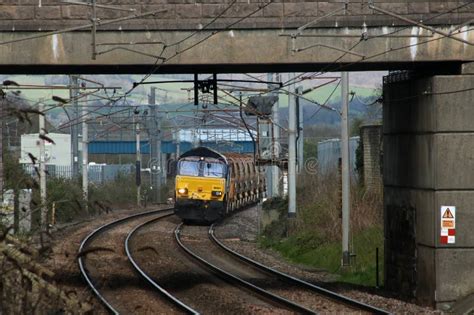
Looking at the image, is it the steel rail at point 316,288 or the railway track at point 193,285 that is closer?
the steel rail at point 316,288

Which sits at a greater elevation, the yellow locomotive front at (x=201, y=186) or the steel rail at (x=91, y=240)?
the yellow locomotive front at (x=201, y=186)

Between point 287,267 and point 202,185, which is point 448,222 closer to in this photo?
point 287,267

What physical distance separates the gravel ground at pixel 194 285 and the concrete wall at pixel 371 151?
7009mm

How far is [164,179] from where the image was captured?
239 feet

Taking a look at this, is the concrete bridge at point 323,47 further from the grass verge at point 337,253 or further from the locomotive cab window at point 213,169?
the locomotive cab window at point 213,169

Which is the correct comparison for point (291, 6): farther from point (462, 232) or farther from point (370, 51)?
point (462, 232)

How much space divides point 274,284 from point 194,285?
1.70 metres

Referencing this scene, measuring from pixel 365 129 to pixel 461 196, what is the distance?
19.7m

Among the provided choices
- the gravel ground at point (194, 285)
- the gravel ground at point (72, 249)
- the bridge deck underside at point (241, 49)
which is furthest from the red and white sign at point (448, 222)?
the gravel ground at point (72, 249)

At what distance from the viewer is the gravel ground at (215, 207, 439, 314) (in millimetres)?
17891

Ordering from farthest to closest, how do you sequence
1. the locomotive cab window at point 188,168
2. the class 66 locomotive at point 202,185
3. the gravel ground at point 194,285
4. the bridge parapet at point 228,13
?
1. the locomotive cab window at point 188,168
2. the class 66 locomotive at point 202,185
3. the gravel ground at point 194,285
4. the bridge parapet at point 228,13

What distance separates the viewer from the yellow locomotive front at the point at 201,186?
4169cm

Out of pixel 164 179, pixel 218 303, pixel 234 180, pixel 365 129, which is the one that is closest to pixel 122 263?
pixel 218 303

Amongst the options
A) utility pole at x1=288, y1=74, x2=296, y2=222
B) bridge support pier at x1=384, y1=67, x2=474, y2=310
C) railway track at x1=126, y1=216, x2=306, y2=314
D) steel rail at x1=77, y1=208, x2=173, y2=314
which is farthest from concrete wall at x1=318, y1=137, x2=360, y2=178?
bridge support pier at x1=384, y1=67, x2=474, y2=310
